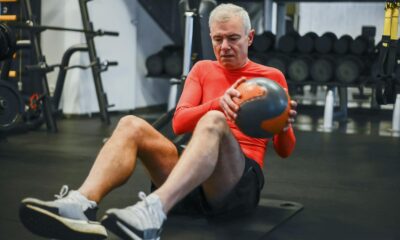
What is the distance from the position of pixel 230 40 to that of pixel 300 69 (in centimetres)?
444

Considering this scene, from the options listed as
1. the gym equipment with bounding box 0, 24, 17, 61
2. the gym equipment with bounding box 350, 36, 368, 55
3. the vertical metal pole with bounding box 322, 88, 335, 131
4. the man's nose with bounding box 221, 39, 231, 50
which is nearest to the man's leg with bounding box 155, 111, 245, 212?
the man's nose with bounding box 221, 39, 231, 50

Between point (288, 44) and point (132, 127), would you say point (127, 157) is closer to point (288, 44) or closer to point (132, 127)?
point (132, 127)

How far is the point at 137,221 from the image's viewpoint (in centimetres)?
138

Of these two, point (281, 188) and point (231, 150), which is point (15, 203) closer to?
point (231, 150)

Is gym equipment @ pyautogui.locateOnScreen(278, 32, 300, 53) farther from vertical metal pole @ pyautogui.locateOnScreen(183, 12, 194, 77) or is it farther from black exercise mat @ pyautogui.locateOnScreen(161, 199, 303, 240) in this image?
black exercise mat @ pyautogui.locateOnScreen(161, 199, 303, 240)

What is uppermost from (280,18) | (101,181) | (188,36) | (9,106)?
(280,18)

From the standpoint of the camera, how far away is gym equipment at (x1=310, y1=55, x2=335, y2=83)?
19.6 ft

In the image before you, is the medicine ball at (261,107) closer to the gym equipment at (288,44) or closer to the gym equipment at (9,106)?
the gym equipment at (9,106)

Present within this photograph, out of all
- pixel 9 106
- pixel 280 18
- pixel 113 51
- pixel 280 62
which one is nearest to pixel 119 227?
pixel 9 106

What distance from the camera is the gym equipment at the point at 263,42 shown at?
20.9ft

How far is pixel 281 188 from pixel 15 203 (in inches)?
46.5

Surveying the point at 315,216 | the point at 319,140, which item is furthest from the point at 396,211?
the point at 319,140

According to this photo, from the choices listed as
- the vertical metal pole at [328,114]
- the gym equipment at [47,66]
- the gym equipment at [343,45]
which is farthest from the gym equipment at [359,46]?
the gym equipment at [47,66]

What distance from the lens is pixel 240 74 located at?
1894 millimetres
